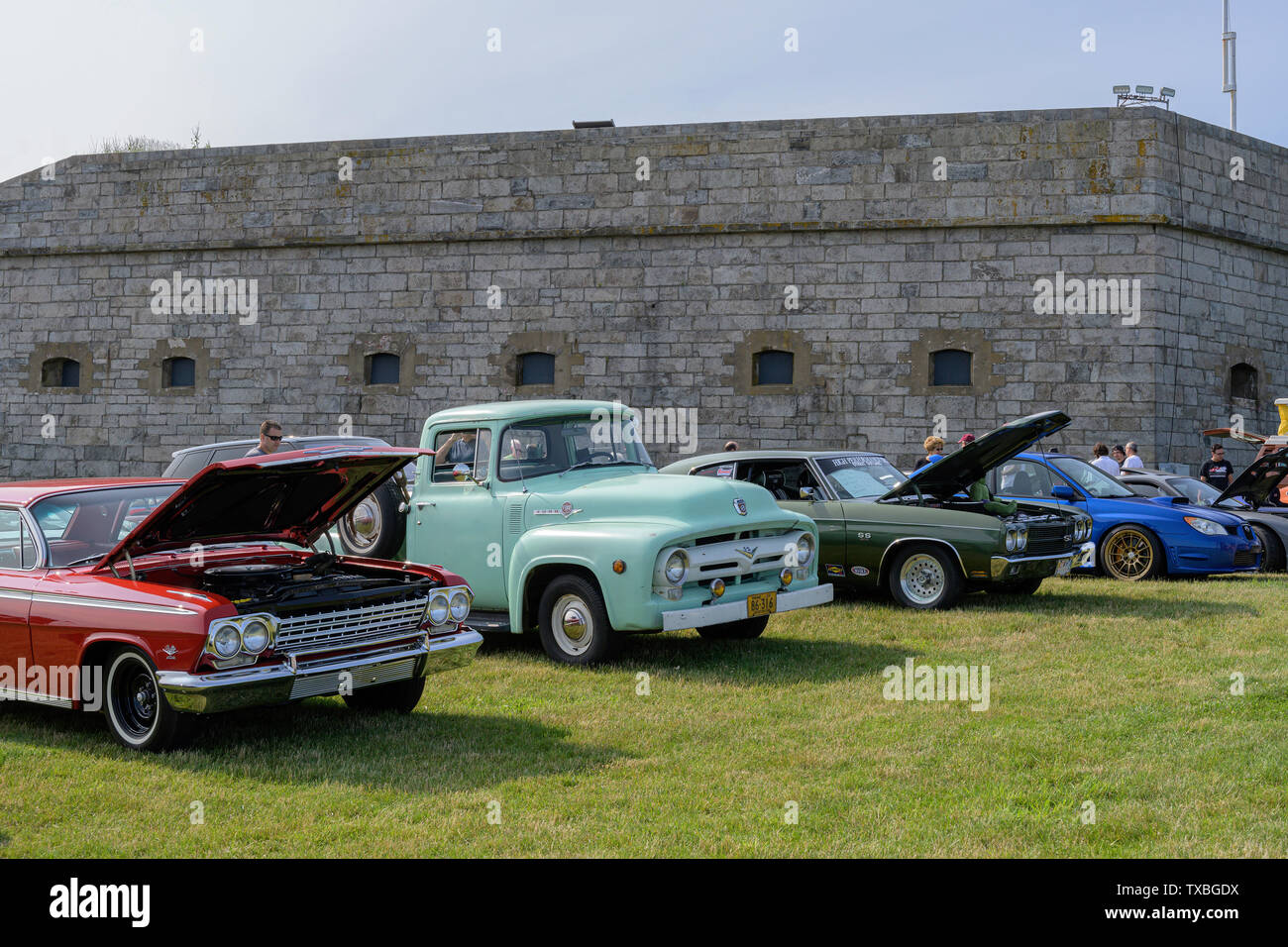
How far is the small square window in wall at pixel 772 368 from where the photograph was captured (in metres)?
20.1

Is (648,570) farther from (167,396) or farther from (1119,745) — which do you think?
(167,396)

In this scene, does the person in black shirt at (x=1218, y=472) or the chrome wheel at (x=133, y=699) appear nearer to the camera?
the chrome wheel at (x=133, y=699)

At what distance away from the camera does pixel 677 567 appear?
27.5 ft

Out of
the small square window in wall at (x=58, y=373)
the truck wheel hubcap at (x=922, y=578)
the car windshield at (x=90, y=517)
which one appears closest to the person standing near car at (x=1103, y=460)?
the truck wheel hubcap at (x=922, y=578)

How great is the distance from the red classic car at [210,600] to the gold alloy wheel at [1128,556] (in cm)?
875

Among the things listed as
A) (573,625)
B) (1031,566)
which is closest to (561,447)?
(573,625)

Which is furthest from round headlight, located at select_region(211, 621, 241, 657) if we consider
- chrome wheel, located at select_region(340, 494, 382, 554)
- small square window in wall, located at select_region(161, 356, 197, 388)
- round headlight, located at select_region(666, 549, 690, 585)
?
small square window in wall, located at select_region(161, 356, 197, 388)

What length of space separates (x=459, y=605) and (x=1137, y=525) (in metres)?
8.90

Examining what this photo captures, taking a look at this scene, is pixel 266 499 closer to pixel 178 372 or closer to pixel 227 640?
pixel 227 640

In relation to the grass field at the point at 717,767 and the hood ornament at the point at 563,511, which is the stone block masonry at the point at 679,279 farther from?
the hood ornament at the point at 563,511

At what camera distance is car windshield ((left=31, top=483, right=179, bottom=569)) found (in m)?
6.80

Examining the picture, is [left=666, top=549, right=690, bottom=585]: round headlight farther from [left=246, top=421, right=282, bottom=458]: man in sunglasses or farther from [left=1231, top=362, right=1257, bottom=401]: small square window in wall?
[left=1231, top=362, right=1257, bottom=401]: small square window in wall

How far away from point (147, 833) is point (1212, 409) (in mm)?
18842

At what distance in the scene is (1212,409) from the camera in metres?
19.7
